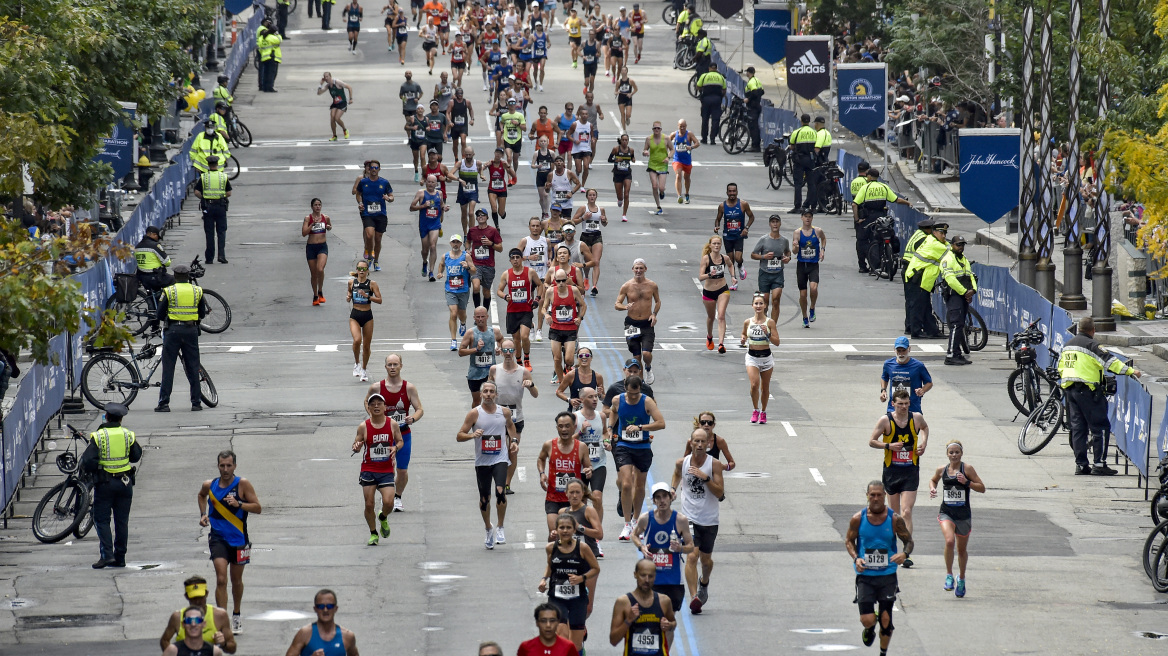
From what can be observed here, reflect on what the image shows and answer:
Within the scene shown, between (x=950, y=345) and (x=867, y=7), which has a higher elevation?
(x=867, y=7)

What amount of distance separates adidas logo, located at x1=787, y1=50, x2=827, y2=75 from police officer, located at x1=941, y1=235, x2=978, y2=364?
724 inches

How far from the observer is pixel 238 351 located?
26.5 m

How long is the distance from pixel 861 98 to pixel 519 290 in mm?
17380

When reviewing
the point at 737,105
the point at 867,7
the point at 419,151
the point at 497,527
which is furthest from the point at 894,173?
the point at 497,527

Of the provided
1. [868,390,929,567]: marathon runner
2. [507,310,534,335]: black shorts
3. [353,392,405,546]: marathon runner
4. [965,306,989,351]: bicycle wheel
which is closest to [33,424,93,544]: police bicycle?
→ [353,392,405,546]: marathon runner

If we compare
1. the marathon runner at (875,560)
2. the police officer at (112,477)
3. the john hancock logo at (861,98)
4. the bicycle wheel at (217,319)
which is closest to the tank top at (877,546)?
the marathon runner at (875,560)

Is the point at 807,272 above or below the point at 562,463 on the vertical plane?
above

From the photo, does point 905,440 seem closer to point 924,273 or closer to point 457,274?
point 457,274

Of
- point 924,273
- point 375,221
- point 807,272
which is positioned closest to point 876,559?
point 924,273

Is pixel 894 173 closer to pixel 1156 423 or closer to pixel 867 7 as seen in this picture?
pixel 867 7

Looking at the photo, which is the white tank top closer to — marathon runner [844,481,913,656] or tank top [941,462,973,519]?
tank top [941,462,973,519]

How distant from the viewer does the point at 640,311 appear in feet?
75.0

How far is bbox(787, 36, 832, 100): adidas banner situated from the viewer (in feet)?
141

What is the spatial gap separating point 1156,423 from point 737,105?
2499cm
